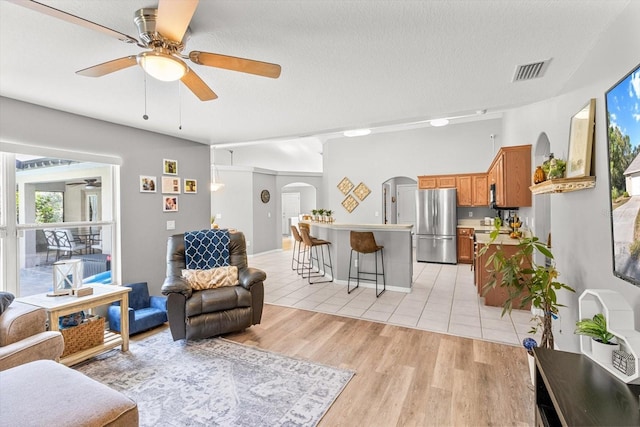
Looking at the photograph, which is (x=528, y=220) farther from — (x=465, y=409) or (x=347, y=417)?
(x=347, y=417)

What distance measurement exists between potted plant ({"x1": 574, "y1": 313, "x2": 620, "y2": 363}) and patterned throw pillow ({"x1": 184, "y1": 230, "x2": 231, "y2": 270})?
3.18 meters

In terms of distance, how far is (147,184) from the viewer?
12.9 feet

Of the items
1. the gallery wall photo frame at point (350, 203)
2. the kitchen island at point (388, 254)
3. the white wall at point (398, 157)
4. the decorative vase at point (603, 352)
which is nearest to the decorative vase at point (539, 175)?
the decorative vase at point (603, 352)

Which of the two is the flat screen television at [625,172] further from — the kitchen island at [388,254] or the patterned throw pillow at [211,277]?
the patterned throw pillow at [211,277]

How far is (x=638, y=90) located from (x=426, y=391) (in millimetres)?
2100

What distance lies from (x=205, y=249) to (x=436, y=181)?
5657 mm

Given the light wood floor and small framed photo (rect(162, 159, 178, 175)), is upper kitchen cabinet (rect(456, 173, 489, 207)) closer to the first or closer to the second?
the light wood floor

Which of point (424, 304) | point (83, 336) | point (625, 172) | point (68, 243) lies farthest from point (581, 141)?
point (68, 243)

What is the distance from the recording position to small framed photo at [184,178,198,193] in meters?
4.46

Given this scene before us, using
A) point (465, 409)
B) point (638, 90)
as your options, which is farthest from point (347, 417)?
point (638, 90)

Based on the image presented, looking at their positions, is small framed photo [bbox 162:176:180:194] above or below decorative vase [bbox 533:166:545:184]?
above

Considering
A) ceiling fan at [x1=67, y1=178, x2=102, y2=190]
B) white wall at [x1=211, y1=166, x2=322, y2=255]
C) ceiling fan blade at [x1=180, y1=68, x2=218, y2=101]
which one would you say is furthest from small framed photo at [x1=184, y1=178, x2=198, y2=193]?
white wall at [x1=211, y1=166, x2=322, y2=255]

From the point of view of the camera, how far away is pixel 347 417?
1.88 metres

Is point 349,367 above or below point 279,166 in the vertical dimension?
below
